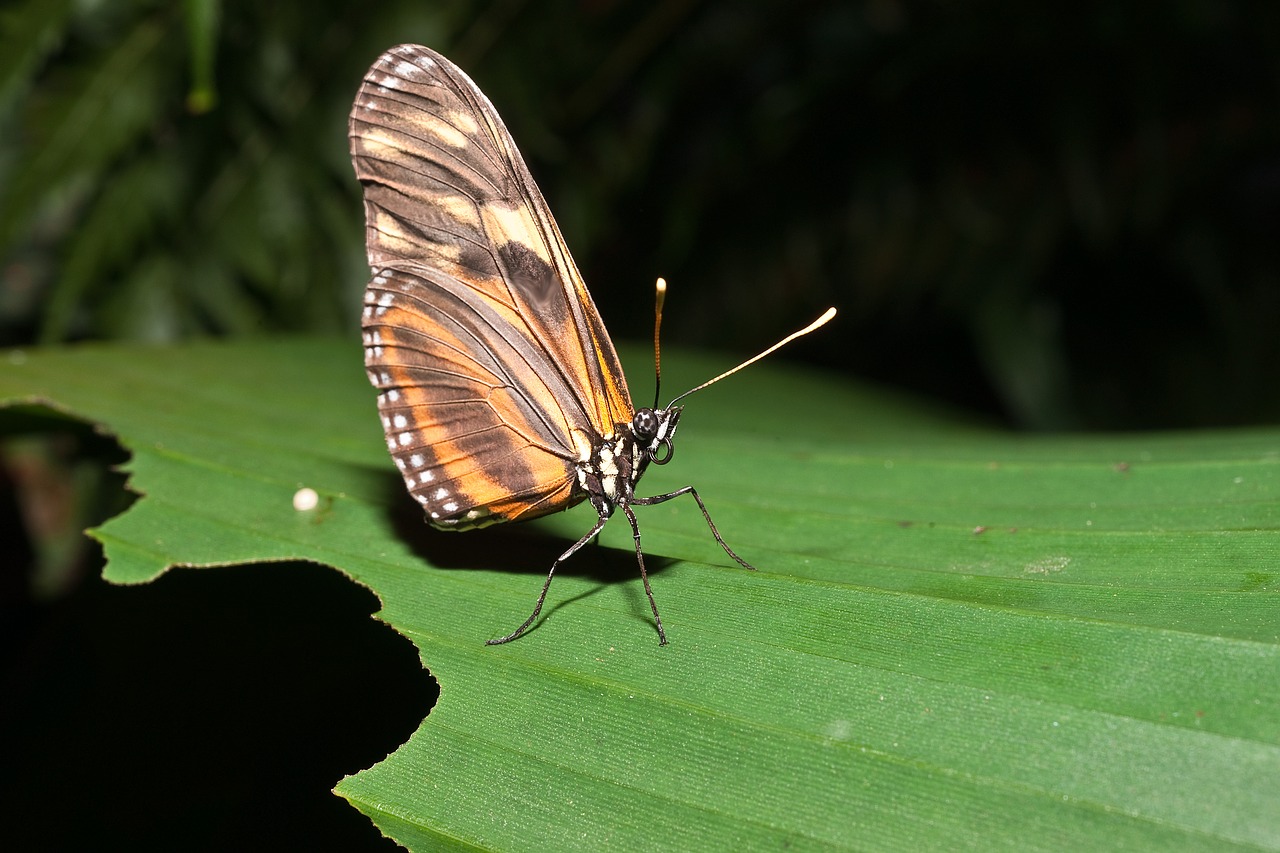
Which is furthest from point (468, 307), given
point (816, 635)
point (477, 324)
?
point (816, 635)

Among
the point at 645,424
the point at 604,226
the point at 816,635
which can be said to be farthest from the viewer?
the point at 604,226

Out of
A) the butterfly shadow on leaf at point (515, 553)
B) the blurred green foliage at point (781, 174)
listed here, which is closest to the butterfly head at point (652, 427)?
the butterfly shadow on leaf at point (515, 553)

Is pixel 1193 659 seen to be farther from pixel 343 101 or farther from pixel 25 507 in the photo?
pixel 25 507

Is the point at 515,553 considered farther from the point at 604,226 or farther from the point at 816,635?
the point at 604,226

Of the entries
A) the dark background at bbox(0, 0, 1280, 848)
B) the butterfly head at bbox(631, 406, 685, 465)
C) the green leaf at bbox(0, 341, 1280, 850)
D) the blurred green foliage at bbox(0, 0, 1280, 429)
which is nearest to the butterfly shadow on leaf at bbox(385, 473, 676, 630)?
the green leaf at bbox(0, 341, 1280, 850)

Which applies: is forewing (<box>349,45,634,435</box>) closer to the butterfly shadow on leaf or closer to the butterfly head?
the butterfly head

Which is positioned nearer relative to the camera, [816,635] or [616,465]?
[816,635]
